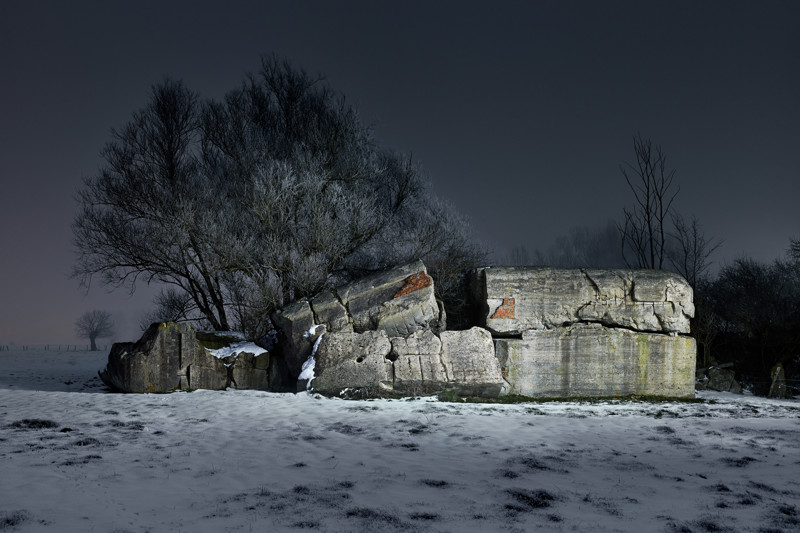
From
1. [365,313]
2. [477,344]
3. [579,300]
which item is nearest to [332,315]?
[365,313]

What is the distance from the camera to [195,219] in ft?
45.6

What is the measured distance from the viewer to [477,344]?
907 centimetres

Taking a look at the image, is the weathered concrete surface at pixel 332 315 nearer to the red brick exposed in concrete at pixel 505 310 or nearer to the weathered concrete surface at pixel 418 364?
the weathered concrete surface at pixel 418 364

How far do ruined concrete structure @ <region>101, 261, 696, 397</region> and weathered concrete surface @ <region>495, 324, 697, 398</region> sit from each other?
17mm

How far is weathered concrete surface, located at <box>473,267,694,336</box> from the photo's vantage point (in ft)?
30.9

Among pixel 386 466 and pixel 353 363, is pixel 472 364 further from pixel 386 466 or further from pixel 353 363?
pixel 386 466

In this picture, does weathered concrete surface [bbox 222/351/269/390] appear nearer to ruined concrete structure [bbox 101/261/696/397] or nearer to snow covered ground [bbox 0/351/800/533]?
ruined concrete structure [bbox 101/261/696/397]

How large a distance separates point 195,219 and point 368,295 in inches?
257

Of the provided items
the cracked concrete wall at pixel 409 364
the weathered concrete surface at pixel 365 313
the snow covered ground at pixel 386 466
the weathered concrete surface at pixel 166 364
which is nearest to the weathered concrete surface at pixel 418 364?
the cracked concrete wall at pixel 409 364

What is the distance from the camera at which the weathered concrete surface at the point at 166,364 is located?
891 cm

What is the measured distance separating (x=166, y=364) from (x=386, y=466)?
5.53 m

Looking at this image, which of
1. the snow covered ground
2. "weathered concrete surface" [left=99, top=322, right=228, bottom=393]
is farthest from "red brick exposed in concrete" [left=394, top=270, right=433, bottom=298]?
"weathered concrete surface" [left=99, top=322, right=228, bottom=393]

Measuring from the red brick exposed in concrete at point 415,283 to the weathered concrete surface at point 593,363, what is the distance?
160 centimetres

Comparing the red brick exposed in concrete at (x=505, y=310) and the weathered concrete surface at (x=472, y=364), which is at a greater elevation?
the red brick exposed in concrete at (x=505, y=310)
